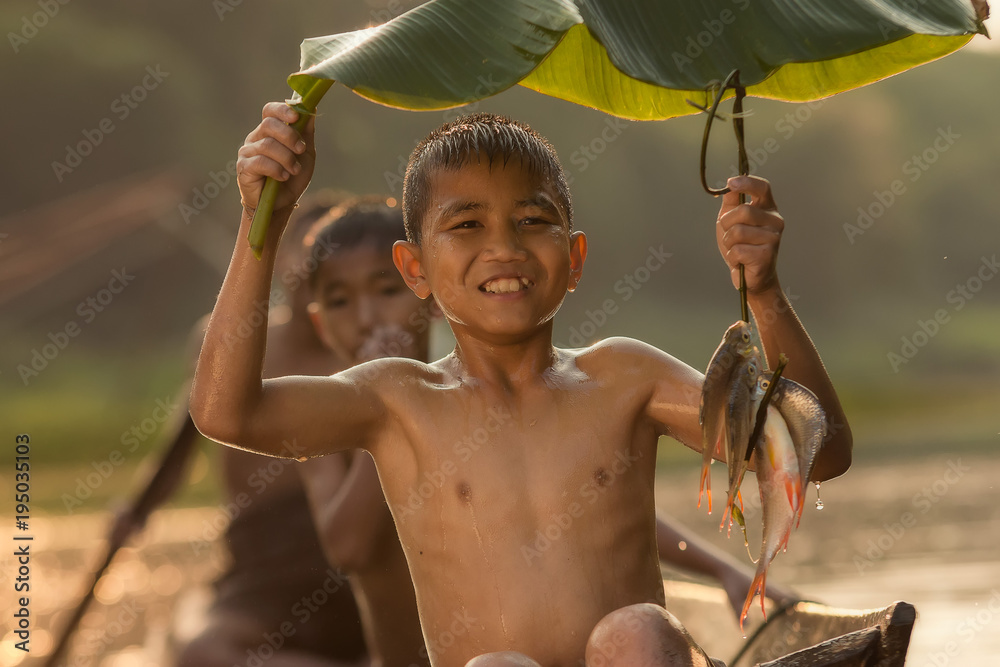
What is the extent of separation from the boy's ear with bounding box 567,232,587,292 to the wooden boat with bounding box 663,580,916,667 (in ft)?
2.66

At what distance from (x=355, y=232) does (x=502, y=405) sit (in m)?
1.44

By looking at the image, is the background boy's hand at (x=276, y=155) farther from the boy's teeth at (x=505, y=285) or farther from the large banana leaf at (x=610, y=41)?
the boy's teeth at (x=505, y=285)

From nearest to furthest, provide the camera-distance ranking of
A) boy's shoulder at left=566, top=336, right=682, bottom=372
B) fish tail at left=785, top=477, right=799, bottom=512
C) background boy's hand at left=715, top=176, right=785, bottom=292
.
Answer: fish tail at left=785, top=477, right=799, bottom=512
background boy's hand at left=715, top=176, right=785, bottom=292
boy's shoulder at left=566, top=336, right=682, bottom=372

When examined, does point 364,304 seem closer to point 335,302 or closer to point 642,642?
point 335,302

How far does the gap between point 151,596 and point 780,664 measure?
253 inches

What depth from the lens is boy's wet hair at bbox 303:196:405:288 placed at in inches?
135

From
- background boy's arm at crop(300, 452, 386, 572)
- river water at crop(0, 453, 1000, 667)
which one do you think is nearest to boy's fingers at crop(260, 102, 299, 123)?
background boy's arm at crop(300, 452, 386, 572)

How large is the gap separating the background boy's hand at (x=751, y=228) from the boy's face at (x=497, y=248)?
336 mm

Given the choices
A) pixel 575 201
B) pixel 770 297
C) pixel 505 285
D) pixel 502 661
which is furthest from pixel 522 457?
pixel 575 201

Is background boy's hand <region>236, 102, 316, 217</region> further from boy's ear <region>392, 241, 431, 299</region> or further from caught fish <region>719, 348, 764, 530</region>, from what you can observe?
caught fish <region>719, 348, 764, 530</region>

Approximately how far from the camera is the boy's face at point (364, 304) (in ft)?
10.6

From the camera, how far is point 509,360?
2.20m

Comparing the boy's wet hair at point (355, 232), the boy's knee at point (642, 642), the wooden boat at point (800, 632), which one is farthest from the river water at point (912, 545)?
the boy's knee at point (642, 642)

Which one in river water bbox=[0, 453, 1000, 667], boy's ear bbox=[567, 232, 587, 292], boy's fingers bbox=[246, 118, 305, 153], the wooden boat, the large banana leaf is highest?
the large banana leaf
